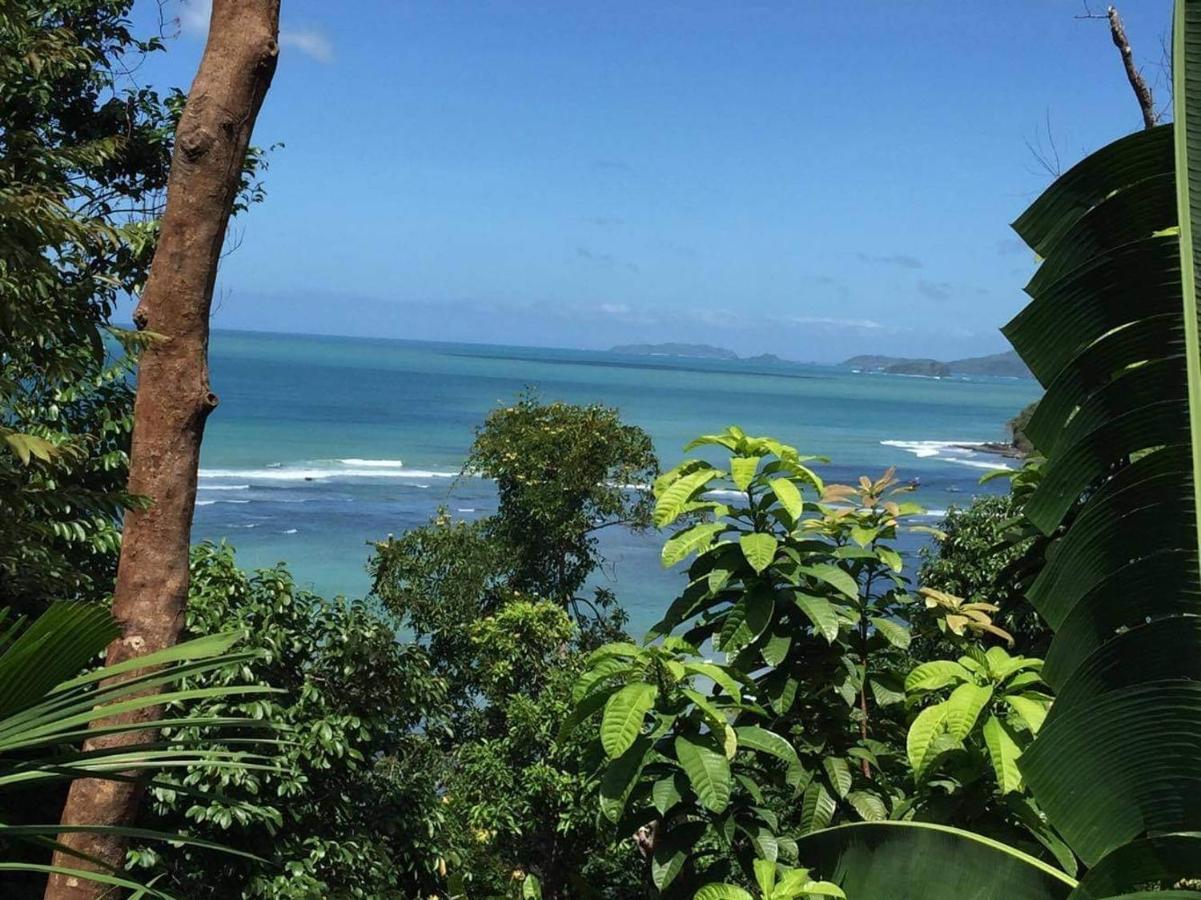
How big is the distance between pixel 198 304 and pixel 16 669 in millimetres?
1449

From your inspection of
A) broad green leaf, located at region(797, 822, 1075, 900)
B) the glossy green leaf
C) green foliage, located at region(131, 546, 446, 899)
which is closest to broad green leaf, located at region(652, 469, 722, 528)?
the glossy green leaf

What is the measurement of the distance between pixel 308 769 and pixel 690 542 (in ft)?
9.01

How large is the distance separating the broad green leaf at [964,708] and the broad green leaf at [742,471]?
66 cm

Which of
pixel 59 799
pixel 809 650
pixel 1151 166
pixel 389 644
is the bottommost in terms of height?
pixel 59 799

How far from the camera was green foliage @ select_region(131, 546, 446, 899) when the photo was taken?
Answer: 4039 mm

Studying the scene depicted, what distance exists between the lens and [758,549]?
2.32 m

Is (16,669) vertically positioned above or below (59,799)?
above

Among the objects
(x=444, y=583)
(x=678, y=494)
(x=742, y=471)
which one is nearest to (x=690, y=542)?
(x=678, y=494)

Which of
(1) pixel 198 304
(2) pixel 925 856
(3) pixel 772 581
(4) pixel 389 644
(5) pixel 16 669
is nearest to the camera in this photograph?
(5) pixel 16 669

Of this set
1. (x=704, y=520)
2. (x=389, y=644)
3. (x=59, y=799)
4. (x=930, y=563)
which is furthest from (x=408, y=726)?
(x=930, y=563)

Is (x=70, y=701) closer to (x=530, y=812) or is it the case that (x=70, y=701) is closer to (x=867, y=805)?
(x=867, y=805)

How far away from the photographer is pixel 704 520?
2795 millimetres

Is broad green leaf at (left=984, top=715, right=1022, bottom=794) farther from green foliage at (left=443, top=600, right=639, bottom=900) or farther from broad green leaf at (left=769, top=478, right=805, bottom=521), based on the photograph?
green foliage at (left=443, top=600, right=639, bottom=900)

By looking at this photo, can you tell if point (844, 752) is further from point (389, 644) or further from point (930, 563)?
point (930, 563)
